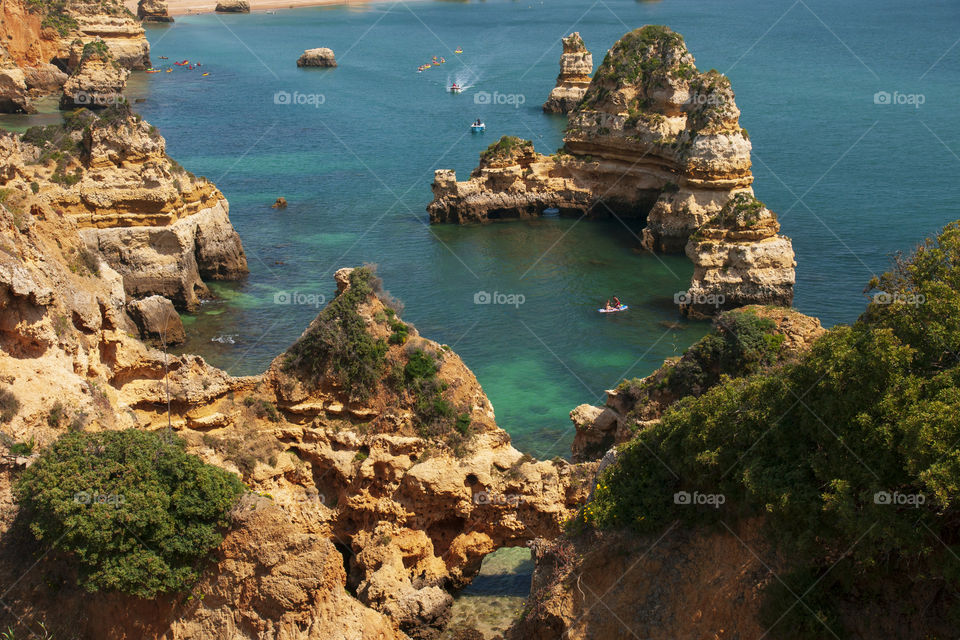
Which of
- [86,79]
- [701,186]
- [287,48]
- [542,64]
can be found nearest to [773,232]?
[701,186]

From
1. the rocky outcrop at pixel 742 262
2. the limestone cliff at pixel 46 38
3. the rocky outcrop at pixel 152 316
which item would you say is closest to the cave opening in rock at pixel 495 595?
the rocky outcrop at pixel 152 316

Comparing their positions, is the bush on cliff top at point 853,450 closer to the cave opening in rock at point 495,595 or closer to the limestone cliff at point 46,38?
the cave opening in rock at point 495,595

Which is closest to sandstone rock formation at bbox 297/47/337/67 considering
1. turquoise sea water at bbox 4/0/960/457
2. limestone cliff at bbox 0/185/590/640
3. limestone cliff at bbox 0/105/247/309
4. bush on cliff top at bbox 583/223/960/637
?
turquoise sea water at bbox 4/0/960/457

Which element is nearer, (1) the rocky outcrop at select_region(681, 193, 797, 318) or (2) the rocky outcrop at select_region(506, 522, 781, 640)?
(2) the rocky outcrop at select_region(506, 522, 781, 640)

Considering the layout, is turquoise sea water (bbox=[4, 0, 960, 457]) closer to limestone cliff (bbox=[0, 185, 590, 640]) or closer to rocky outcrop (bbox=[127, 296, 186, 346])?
rocky outcrop (bbox=[127, 296, 186, 346])

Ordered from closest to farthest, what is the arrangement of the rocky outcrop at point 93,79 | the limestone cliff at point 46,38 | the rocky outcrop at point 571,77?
the rocky outcrop at point 93,79 < the limestone cliff at point 46,38 < the rocky outcrop at point 571,77

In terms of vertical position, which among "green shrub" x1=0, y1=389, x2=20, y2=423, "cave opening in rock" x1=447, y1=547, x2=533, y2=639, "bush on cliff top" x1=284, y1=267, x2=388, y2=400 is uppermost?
"bush on cliff top" x1=284, y1=267, x2=388, y2=400

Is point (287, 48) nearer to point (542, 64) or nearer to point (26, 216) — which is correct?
point (542, 64)
